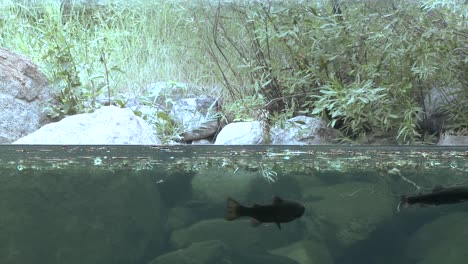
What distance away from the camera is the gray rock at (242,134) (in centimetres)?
404

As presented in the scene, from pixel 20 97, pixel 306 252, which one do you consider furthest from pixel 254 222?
pixel 20 97

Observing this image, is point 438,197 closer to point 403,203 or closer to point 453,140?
point 403,203

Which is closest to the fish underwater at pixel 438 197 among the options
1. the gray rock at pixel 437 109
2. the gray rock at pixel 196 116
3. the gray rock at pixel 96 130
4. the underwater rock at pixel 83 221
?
the underwater rock at pixel 83 221

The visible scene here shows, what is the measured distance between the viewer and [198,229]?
1.61 meters

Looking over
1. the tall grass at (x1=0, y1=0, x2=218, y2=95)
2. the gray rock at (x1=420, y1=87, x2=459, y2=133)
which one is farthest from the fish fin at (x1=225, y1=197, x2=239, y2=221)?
the tall grass at (x1=0, y1=0, x2=218, y2=95)

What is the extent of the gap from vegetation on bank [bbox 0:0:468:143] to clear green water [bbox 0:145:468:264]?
6.82ft

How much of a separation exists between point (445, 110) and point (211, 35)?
207 centimetres

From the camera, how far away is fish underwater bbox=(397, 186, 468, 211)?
1.63 meters

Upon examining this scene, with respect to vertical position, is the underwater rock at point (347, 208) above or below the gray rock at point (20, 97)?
below

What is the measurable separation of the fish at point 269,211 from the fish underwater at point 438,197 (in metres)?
0.27

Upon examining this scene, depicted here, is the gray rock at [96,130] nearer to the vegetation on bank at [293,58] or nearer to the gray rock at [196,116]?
the vegetation on bank at [293,58]

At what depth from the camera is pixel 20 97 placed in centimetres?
424

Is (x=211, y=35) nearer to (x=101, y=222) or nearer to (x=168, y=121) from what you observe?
(x=168, y=121)

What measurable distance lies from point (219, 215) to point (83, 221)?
362 millimetres
